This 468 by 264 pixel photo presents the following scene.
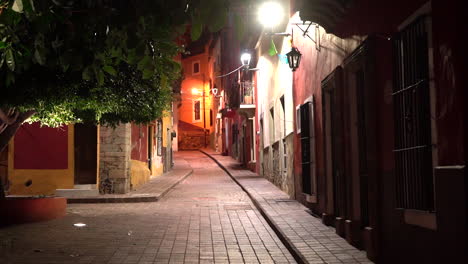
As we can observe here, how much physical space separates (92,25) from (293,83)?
982 centimetres

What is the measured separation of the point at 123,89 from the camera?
10836 millimetres

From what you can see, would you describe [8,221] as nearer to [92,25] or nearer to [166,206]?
[166,206]

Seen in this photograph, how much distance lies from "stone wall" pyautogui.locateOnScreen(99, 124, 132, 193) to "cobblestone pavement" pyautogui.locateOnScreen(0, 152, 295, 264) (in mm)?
2024

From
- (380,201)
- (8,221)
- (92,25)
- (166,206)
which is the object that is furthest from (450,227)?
(166,206)

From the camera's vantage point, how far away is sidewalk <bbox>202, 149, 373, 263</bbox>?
24.2 ft

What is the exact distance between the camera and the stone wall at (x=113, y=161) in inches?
717

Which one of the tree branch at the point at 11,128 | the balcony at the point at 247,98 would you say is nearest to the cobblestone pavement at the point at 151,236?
Answer: the tree branch at the point at 11,128

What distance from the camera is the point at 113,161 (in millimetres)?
18297

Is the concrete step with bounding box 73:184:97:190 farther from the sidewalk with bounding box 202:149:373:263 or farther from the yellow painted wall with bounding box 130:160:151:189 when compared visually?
the sidewalk with bounding box 202:149:373:263

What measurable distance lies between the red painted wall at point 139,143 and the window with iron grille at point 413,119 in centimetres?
1633

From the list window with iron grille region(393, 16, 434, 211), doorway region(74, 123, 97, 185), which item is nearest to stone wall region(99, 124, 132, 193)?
doorway region(74, 123, 97, 185)

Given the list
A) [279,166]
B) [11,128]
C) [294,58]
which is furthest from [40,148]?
[294,58]

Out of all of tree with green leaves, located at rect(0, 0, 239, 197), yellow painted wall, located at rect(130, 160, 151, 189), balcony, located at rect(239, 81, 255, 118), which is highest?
balcony, located at rect(239, 81, 255, 118)

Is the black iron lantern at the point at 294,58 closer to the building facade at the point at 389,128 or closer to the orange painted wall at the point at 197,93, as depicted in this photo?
the building facade at the point at 389,128
